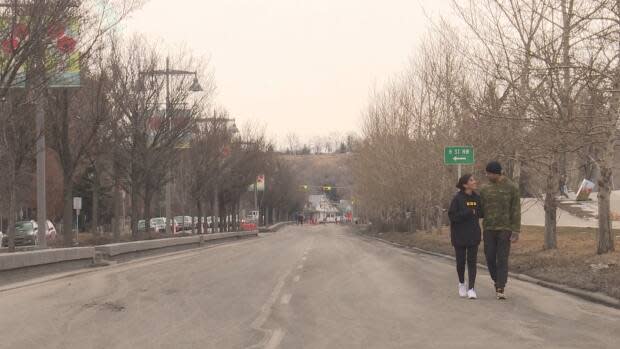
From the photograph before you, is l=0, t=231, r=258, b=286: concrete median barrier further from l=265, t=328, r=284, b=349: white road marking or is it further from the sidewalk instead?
the sidewalk

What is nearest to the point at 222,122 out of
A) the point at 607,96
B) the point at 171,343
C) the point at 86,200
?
the point at 86,200

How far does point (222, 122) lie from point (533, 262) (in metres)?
32.8

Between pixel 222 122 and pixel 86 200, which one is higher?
pixel 222 122

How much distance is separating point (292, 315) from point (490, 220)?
3613 millimetres

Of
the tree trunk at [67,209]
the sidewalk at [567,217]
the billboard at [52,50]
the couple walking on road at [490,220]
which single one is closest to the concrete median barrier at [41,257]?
the billboard at [52,50]

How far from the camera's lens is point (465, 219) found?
464 inches

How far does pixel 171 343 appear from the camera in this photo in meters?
8.07

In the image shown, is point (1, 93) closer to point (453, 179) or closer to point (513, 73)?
point (513, 73)

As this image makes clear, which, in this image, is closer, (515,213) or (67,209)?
(515,213)

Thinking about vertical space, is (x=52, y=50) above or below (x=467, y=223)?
above

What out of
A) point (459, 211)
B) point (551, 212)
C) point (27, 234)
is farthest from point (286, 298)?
point (27, 234)

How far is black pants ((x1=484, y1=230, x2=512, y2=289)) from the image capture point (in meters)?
11.8

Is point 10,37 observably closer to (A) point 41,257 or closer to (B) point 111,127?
(A) point 41,257

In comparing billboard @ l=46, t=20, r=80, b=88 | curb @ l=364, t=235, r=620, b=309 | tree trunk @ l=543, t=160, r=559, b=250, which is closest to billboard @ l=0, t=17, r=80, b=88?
billboard @ l=46, t=20, r=80, b=88
